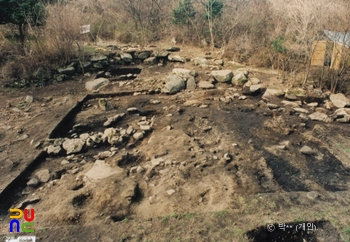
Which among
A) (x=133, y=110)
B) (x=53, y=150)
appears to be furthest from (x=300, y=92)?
(x=53, y=150)

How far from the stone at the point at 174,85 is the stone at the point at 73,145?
280 centimetres

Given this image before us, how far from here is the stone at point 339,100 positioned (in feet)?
17.6

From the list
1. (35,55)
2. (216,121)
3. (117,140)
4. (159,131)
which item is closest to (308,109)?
(216,121)

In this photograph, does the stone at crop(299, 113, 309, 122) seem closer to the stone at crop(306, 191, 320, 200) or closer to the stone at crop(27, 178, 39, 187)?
the stone at crop(306, 191, 320, 200)

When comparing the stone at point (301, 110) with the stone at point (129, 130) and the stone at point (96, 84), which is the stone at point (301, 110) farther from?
the stone at point (96, 84)

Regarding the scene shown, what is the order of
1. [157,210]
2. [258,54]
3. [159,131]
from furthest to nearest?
[258,54] → [159,131] → [157,210]

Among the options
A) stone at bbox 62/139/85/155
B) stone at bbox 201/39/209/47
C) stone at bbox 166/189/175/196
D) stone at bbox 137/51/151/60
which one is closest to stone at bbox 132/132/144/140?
stone at bbox 62/139/85/155

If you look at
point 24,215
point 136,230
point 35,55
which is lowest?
point 24,215

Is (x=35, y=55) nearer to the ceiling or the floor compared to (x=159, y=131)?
nearer to the ceiling

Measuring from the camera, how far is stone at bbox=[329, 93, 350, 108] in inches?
211

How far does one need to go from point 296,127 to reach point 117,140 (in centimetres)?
342

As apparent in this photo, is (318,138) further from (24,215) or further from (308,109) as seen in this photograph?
(24,215)

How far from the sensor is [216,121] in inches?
198

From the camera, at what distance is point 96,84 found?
22.2 feet
